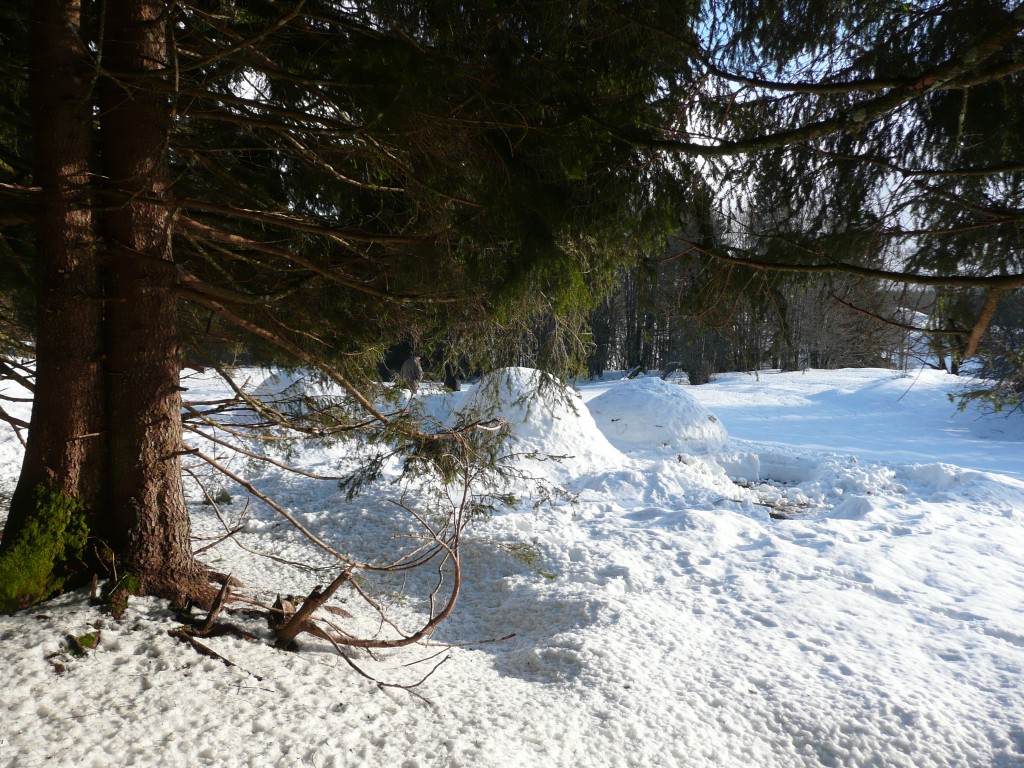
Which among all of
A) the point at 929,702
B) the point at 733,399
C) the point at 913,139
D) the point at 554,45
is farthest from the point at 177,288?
the point at 733,399

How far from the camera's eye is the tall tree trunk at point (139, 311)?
297 cm

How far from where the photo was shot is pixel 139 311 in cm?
304

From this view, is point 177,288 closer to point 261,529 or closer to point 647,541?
point 261,529

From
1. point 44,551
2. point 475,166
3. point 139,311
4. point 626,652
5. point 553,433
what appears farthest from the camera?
point 553,433

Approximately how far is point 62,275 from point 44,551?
1265 mm

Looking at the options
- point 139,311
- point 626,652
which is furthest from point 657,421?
point 139,311

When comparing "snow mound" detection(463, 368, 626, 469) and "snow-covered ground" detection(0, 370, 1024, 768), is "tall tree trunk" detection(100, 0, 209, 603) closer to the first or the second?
"snow-covered ground" detection(0, 370, 1024, 768)

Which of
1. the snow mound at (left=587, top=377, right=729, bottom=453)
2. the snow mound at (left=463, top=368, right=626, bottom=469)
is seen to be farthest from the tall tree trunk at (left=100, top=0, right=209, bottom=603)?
the snow mound at (left=587, top=377, right=729, bottom=453)

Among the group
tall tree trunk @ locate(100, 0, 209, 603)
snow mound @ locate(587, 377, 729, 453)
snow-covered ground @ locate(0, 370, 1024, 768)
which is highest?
tall tree trunk @ locate(100, 0, 209, 603)

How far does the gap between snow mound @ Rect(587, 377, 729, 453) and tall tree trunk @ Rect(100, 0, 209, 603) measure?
8.77 metres

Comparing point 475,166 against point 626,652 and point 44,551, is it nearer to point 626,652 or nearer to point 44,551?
point 44,551

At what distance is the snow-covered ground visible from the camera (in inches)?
96.3

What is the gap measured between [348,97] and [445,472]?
8.83ft

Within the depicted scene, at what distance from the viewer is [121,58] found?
287 cm
